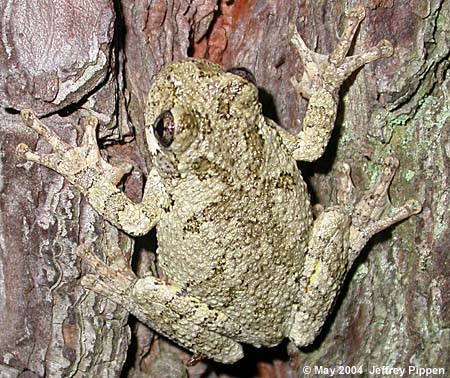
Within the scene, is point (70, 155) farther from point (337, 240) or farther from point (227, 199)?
point (337, 240)

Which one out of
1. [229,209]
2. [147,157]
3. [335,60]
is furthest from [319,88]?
[147,157]

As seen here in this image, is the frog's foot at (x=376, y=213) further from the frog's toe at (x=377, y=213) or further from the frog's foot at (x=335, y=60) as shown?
the frog's foot at (x=335, y=60)

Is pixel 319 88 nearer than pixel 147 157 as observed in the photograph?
Yes

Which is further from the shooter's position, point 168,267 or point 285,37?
point 285,37

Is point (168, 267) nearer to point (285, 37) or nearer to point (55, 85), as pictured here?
point (55, 85)

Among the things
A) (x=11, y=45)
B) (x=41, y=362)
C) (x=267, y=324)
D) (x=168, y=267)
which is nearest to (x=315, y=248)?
(x=267, y=324)

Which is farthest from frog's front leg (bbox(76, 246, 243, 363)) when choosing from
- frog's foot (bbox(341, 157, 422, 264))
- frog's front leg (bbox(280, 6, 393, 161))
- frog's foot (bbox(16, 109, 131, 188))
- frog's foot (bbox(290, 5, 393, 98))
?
frog's foot (bbox(290, 5, 393, 98))
